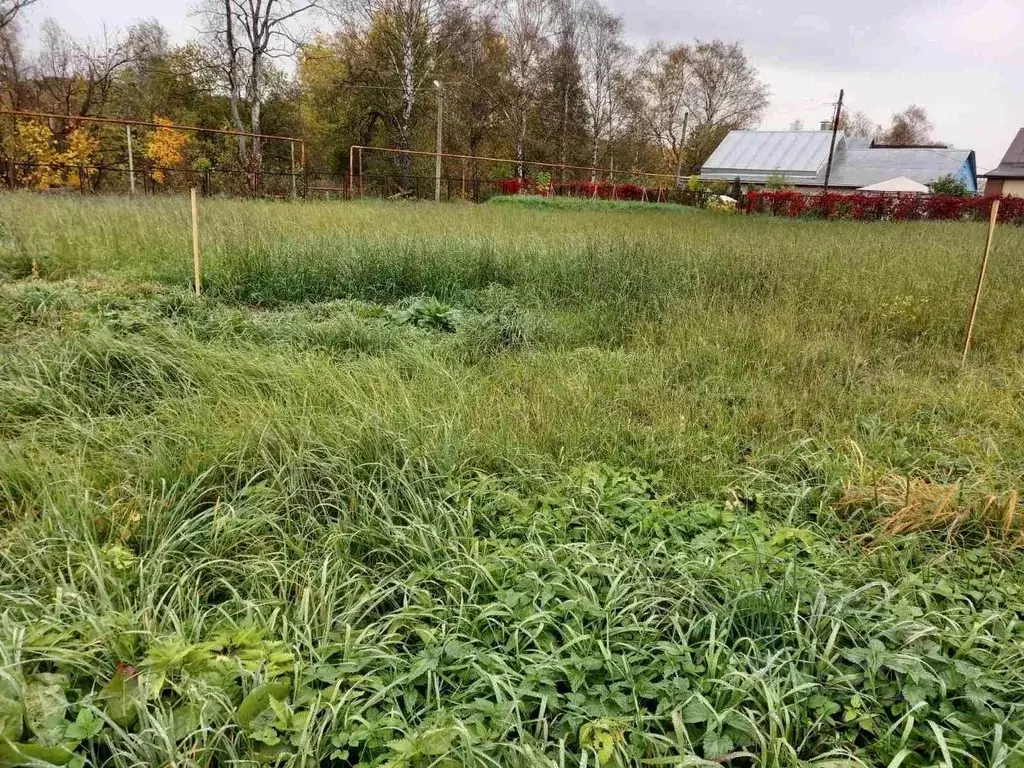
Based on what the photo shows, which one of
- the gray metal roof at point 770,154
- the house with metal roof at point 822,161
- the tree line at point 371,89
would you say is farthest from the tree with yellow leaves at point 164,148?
the gray metal roof at point 770,154

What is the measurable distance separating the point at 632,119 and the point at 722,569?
144ft

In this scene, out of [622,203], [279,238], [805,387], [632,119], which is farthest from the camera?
[632,119]

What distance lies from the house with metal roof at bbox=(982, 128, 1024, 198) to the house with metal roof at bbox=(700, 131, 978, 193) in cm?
209

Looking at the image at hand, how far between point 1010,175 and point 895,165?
21.6 feet

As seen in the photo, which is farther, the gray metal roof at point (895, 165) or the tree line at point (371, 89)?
the gray metal roof at point (895, 165)

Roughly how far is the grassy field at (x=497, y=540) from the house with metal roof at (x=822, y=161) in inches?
1491

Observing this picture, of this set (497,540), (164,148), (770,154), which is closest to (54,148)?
(164,148)

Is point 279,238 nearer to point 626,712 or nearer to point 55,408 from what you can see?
point 55,408

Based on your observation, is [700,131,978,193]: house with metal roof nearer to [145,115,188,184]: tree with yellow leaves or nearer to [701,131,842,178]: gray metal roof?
[701,131,842,178]: gray metal roof

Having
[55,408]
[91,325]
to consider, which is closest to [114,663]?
[55,408]

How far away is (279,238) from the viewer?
705 cm

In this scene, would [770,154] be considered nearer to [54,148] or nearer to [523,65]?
[523,65]

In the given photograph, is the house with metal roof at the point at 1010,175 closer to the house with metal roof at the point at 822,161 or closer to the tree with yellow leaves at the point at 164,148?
the house with metal roof at the point at 822,161

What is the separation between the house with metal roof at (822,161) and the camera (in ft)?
124
